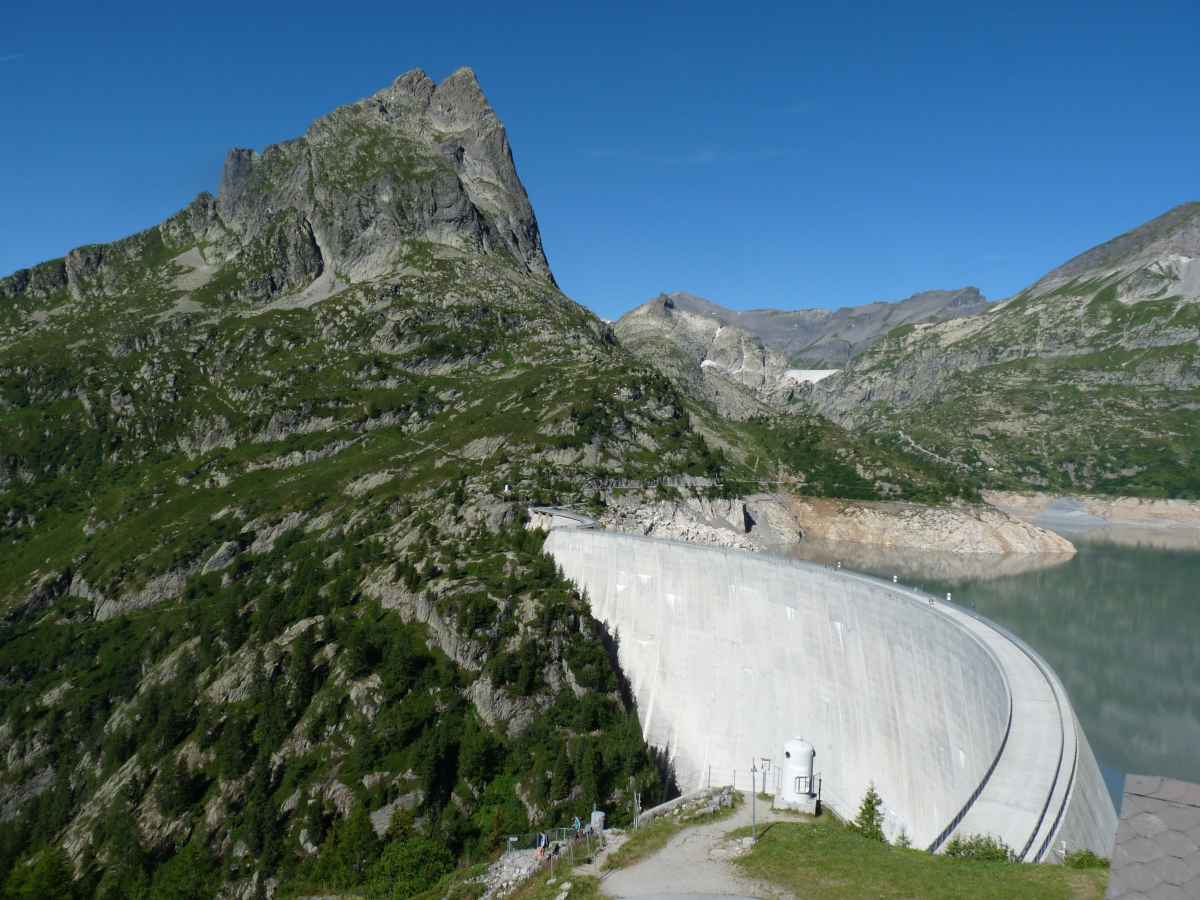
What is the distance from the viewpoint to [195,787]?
2438 inches

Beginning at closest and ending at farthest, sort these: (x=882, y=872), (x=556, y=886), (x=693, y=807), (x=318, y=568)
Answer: (x=882, y=872) < (x=556, y=886) < (x=693, y=807) < (x=318, y=568)

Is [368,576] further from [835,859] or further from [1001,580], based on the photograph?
[1001,580]

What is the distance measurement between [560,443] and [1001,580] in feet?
208

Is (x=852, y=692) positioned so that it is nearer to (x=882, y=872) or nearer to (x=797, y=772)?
(x=797, y=772)

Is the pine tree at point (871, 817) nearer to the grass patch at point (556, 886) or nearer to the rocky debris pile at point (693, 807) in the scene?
the rocky debris pile at point (693, 807)

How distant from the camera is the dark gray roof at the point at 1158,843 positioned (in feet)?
25.1

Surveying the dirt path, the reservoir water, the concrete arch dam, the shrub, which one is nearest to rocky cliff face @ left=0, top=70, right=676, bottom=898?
the concrete arch dam

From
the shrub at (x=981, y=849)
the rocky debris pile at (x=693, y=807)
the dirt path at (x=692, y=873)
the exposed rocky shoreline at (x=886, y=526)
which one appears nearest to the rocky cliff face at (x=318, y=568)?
the rocky debris pile at (x=693, y=807)

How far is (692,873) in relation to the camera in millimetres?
27156

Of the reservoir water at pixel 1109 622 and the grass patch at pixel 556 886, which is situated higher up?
the grass patch at pixel 556 886

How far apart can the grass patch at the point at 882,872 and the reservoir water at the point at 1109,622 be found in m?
31.5

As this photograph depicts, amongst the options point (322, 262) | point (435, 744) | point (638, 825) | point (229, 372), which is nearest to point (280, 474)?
point (229, 372)

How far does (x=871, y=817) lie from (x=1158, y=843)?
29012mm

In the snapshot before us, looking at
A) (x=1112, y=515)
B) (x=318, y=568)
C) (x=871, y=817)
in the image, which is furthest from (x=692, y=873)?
(x=1112, y=515)
